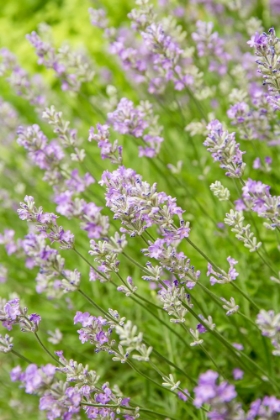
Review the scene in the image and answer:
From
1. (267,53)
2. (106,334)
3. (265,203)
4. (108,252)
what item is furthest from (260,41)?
(106,334)

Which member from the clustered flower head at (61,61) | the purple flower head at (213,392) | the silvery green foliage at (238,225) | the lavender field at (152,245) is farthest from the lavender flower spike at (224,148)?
the clustered flower head at (61,61)

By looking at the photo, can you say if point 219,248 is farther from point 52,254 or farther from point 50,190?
point 50,190

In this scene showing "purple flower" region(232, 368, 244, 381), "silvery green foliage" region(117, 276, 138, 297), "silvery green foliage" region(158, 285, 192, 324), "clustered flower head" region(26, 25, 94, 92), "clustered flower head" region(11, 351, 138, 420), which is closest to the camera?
"clustered flower head" region(11, 351, 138, 420)

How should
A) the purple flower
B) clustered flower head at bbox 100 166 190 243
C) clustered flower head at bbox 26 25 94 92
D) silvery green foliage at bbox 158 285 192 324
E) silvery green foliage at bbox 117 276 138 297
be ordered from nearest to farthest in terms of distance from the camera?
clustered flower head at bbox 100 166 190 243 → silvery green foliage at bbox 158 285 192 324 → silvery green foliage at bbox 117 276 138 297 → the purple flower → clustered flower head at bbox 26 25 94 92

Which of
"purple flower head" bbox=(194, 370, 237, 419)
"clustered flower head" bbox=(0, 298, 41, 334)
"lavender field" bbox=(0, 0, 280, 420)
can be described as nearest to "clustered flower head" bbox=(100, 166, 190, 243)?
"lavender field" bbox=(0, 0, 280, 420)

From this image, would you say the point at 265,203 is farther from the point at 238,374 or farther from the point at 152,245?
the point at 238,374

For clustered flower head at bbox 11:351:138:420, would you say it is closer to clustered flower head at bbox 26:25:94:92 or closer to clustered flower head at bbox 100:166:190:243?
clustered flower head at bbox 100:166:190:243

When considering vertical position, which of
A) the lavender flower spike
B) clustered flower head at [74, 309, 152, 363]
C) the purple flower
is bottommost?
clustered flower head at [74, 309, 152, 363]
